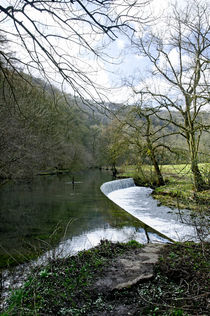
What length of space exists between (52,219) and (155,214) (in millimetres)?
4311

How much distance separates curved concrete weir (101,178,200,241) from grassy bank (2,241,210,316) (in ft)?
4.95

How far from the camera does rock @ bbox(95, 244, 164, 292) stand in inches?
137

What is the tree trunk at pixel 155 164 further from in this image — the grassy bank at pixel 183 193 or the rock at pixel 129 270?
the rock at pixel 129 270

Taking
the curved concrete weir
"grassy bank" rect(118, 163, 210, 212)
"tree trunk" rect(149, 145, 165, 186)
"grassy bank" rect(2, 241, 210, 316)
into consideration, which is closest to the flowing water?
the curved concrete weir

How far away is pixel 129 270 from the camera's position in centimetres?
398

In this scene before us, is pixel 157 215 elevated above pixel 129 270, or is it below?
below

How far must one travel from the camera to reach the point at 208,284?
2.93 meters

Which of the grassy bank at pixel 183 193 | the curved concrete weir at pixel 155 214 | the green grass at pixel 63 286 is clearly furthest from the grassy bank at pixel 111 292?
the curved concrete weir at pixel 155 214

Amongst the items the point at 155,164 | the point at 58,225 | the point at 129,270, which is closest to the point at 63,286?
the point at 129,270

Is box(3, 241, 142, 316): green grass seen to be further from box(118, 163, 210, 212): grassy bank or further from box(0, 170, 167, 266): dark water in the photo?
box(118, 163, 210, 212): grassy bank

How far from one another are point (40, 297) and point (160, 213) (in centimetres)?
767

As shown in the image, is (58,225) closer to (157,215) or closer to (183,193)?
(157,215)

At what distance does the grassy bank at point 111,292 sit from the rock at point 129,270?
0.09 metres

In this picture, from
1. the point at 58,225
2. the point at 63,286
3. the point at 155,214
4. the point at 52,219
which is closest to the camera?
the point at 63,286
